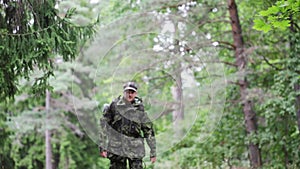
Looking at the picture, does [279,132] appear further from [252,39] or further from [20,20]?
[20,20]

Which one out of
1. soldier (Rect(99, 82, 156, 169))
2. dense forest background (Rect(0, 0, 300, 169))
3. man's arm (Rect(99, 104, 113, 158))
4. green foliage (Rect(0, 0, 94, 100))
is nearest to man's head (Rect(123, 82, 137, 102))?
soldier (Rect(99, 82, 156, 169))

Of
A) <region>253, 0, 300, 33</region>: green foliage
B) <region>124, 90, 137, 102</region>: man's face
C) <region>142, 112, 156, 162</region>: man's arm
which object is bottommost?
<region>142, 112, 156, 162</region>: man's arm

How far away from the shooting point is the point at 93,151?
20.5 m

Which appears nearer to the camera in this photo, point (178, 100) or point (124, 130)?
point (124, 130)

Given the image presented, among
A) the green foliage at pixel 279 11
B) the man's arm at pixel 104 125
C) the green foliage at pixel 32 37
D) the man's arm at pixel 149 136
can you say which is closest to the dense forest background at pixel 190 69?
the green foliage at pixel 32 37

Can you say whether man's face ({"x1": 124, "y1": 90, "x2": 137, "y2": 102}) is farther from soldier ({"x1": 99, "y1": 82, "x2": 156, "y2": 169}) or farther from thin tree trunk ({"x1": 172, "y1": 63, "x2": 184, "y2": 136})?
thin tree trunk ({"x1": 172, "y1": 63, "x2": 184, "y2": 136})

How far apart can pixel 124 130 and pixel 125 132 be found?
0.11 ft

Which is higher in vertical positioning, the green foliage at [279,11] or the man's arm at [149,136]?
the green foliage at [279,11]

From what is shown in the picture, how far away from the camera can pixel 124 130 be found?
577 cm

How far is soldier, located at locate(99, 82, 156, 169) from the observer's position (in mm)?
5738

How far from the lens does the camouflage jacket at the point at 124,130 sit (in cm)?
574

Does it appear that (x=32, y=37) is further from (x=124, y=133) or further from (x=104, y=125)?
(x=124, y=133)

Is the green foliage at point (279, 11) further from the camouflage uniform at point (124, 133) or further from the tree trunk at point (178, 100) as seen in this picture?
the tree trunk at point (178, 100)

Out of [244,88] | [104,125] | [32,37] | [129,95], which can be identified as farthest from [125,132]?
[244,88]
